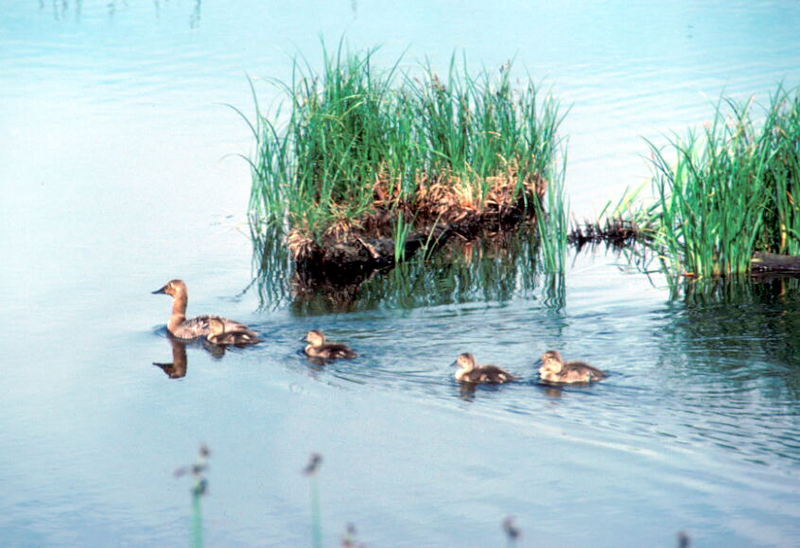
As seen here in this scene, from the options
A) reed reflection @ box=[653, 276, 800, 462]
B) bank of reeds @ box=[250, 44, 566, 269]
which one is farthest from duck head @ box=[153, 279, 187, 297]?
reed reflection @ box=[653, 276, 800, 462]

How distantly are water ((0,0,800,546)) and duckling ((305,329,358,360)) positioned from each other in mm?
145

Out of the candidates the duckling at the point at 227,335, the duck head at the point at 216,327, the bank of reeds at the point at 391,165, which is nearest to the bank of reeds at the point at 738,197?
the bank of reeds at the point at 391,165

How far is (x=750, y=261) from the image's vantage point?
11383 millimetres

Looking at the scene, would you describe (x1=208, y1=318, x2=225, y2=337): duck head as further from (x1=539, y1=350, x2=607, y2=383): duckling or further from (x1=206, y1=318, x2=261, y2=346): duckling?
(x1=539, y1=350, x2=607, y2=383): duckling

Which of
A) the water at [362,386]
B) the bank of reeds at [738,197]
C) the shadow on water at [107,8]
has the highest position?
the shadow on water at [107,8]

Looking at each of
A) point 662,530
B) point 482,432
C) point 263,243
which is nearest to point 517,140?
point 263,243

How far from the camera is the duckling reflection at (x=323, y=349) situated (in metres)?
9.35

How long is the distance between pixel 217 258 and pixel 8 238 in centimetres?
253

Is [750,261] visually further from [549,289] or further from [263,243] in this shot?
[263,243]

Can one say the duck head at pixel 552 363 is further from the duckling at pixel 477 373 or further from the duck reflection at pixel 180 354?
the duck reflection at pixel 180 354

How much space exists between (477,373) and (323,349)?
1298 mm

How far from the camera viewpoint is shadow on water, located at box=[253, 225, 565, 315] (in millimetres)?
11172

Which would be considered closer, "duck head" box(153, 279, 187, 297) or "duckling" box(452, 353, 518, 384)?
"duckling" box(452, 353, 518, 384)

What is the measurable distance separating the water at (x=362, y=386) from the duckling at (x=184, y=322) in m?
0.21
